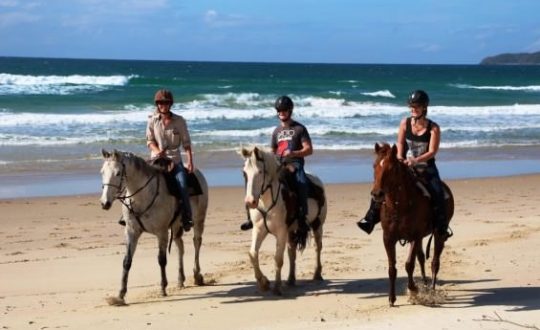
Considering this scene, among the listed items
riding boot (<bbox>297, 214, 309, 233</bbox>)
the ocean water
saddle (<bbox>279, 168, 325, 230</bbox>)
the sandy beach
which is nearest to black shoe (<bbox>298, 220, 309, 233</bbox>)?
riding boot (<bbox>297, 214, 309, 233</bbox>)

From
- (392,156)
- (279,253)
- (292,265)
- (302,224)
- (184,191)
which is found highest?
(392,156)

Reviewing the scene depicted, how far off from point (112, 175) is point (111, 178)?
0.03 m

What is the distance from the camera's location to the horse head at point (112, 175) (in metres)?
8.41

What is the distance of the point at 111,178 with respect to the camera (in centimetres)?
848

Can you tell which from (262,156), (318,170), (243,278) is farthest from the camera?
(318,170)

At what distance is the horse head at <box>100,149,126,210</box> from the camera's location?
8414mm

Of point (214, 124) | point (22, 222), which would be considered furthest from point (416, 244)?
point (214, 124)

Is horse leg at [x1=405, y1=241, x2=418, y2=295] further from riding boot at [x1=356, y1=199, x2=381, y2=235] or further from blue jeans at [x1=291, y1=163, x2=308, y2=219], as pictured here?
blue jeans at [x1=291, y1=163, x2=308, y2=219]

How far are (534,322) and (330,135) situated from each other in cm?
2253

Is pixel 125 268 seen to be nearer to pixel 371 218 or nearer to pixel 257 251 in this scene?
pixel 257 251

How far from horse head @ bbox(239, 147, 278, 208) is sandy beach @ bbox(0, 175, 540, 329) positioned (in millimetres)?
1104

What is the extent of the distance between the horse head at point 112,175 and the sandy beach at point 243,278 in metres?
1.14

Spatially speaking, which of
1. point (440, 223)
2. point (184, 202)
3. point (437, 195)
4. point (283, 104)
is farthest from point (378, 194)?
point (184, 202)

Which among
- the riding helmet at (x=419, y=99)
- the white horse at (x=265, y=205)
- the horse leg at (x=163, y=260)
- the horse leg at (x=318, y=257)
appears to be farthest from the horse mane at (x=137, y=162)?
the riding helmet at (x=419, y=99)
